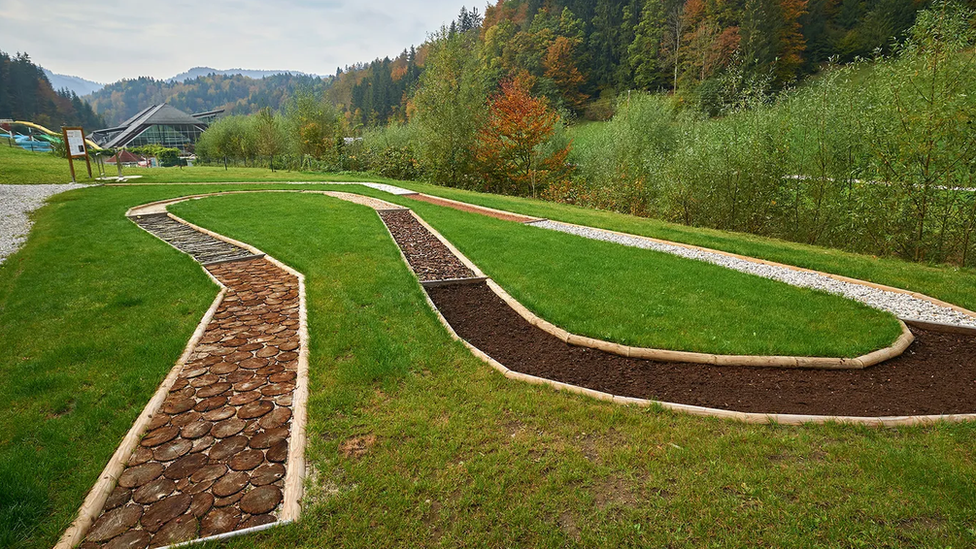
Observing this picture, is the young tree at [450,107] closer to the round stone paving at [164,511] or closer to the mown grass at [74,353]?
the mown grass at [74,353]

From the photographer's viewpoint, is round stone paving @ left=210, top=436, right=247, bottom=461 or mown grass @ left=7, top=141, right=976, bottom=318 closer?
round stone paving @ left=210, top=436, right=247, bottom=461

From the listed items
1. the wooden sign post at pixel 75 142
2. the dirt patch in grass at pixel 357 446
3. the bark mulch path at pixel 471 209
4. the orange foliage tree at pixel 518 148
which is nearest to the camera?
the dirt patch in grass at pixel 357 446

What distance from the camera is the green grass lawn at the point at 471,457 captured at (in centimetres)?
223

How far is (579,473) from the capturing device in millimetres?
2619

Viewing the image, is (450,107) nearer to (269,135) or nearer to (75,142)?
(75,142)

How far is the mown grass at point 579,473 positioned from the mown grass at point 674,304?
1281 mm

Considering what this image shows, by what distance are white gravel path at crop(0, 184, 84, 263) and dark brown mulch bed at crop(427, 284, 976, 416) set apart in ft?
27.0

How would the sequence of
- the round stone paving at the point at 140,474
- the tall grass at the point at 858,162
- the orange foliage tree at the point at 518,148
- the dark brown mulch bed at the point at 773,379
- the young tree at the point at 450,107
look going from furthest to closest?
the young tree at the point at 450,107 < the orange foliage tree at the point at 518,148 < the tall grass at the point at 858,162 < the dark brown mulch bed at the point at 773,379 < the round stone paving at the point at 140,474

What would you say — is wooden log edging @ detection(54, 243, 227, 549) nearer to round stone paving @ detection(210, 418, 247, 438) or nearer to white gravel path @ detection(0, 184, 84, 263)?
round stone paving @ detection(210, 418, 247, 438)

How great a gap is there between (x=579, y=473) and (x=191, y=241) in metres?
8.10

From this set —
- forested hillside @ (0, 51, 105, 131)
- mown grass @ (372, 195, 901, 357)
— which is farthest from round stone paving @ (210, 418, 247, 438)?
forested hillside @ (0, 51, 105, 131)

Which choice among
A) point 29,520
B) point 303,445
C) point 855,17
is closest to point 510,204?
point 303,445

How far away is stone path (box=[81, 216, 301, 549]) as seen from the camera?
225cm

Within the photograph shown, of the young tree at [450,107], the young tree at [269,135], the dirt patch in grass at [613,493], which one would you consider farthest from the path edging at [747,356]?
the young tree at [269,135]
